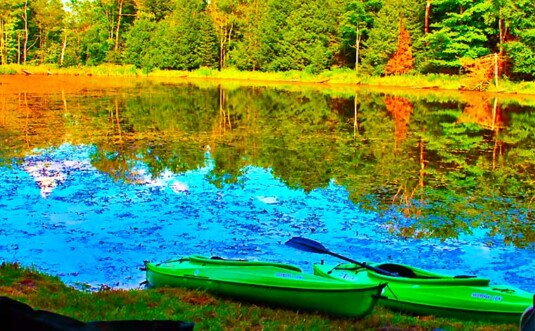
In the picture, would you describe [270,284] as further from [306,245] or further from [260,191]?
[260,191]

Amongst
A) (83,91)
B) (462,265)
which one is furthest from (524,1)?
(462,265)

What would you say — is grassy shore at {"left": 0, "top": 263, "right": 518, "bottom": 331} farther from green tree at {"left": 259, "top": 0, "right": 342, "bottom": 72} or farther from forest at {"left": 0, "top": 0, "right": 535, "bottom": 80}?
green tree at {"left": 259, "top": 0, "right": 342, "bottom": 72}

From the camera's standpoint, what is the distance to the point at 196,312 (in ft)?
18.4

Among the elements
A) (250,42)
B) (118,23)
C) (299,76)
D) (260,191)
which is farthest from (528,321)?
(118,23)

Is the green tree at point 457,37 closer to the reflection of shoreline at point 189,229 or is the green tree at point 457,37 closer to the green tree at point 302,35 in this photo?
the green tree at point 302,35

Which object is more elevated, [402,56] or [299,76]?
[402,56]

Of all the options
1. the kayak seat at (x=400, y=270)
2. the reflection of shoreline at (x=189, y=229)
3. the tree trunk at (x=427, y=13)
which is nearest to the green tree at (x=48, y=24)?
the tree trunk at (x=427, y=13)

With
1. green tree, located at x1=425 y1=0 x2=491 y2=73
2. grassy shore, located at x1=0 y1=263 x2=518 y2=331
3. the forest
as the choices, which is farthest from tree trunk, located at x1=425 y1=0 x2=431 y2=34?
grassy shore, located at x1=0 y1=263 x2=518 y2=331

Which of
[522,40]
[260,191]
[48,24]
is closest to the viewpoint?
[260,191]

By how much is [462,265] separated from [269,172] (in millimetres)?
6924

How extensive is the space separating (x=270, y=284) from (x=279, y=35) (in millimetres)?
54415

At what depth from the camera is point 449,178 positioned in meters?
13.9

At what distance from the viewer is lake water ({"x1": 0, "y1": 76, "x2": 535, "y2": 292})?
8.44 m

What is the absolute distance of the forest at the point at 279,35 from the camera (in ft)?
145
